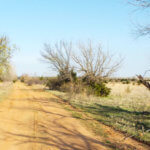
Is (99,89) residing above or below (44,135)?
above

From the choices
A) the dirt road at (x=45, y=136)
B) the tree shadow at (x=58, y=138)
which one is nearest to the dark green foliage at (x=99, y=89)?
the dirt road at (x=45, y=136)

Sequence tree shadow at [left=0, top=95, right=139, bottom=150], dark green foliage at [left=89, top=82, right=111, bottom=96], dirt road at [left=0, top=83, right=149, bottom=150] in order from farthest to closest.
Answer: dark green foliage at [left=89, top=82, right=111, bottom=96], tree shadow at [left=0, top=95, right=139, bottom=150], dirt road at [left=0, top=83, right=149, bottom=150]

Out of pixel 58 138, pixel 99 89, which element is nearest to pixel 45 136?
pixel 58 138

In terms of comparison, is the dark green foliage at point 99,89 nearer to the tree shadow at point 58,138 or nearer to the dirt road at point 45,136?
the dirt road at point 45,136

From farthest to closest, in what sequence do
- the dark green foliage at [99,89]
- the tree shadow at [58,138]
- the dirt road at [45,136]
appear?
the dark green foliage at [99,89] < the tree shadow at [58,138] < the dirt road at [45,136]

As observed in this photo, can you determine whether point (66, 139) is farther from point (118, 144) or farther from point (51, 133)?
point (118, 144)

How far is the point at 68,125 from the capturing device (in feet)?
26.2

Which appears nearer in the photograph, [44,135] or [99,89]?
[44,135]

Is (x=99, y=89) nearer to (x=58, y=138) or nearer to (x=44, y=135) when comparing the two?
(x=44, y=135)

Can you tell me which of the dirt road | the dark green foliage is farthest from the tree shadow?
the dark green foliage

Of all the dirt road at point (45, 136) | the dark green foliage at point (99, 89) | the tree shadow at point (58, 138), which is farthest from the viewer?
the dark green foliage at point (99, 89)

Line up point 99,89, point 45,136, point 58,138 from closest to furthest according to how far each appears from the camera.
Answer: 1. point 58,138
2. point 45,136
3. point 99,89

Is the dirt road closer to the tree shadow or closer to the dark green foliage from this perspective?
the tree shadow

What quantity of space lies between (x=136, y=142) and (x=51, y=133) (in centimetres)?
291
